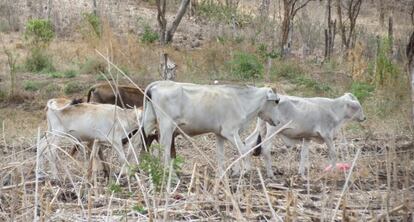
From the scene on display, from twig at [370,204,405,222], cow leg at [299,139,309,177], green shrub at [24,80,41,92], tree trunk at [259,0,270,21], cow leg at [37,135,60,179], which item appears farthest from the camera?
tree trunk at [259,0,270,21]

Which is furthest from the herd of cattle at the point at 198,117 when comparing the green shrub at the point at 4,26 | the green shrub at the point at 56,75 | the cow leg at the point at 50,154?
the green shrub at the point at 4,26

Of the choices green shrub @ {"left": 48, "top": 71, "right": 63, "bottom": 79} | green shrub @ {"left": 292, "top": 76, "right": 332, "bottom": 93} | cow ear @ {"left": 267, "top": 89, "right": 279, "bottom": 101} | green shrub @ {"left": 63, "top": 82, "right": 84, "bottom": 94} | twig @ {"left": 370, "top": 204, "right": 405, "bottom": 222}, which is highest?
twig @ {"left": 370, "top": 204, "right": 405, "bottom": 222}

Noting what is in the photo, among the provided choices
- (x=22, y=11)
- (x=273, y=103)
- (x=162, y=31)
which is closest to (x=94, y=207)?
(x=273, y=103)

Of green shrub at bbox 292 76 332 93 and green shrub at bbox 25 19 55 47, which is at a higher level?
green shrub at bbox 25 19 55 47

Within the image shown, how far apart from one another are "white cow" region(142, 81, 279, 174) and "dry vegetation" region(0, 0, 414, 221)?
1.32 ft

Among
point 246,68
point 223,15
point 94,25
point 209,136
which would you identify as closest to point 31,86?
point 94,25

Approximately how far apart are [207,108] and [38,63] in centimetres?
1024

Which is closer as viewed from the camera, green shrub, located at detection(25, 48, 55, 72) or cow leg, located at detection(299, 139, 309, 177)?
cow leg, located at detection(299, 139, 309, 177)

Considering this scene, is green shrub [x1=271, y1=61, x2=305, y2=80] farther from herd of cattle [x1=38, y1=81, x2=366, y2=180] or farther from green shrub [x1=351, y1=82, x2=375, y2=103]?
herd of cattle [x1=38, y1=81, x2=366, y2=180]

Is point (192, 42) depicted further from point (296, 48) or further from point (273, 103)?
point (273, 103)

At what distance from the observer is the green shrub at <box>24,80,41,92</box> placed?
16.1 meters

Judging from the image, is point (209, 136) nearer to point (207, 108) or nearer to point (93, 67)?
point (207, 108)

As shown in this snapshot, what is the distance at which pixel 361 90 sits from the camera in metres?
15.5

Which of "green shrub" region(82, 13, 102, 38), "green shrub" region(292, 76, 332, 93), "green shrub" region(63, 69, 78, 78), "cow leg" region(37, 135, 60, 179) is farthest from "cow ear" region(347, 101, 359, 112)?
"green shrub" region(82, 13, 102, 38)
